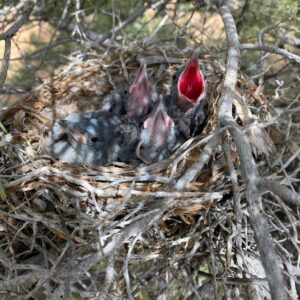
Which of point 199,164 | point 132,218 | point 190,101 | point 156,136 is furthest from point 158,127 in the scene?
point 199,164

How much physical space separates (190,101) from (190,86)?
0.18 ft

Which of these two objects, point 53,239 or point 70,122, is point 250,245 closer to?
point 53,239

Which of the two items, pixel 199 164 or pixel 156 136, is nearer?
pixel 199 164

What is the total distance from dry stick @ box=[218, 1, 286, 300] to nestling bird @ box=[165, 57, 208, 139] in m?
0.45

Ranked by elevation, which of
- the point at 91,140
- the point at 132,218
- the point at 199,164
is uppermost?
the point at 199,164

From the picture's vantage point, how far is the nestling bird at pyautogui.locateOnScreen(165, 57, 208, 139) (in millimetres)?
1814

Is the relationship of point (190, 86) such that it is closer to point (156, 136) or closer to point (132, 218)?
point (156, 136)

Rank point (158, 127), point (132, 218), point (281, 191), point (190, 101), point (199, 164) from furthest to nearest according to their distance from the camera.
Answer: point (190, 101)
point (158, 127)
point (132, 218)
point (199, 164)
point (281, 191)

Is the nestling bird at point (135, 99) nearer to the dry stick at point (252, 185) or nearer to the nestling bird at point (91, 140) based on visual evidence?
the nestling bird at point (91, 140)

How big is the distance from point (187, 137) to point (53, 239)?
61 cm

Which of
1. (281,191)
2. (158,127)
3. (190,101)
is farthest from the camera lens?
(190,101)

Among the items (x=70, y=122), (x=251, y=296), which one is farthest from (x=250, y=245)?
(x=70, y=122)

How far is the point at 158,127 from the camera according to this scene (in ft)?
5.65

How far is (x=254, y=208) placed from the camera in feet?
2.89
